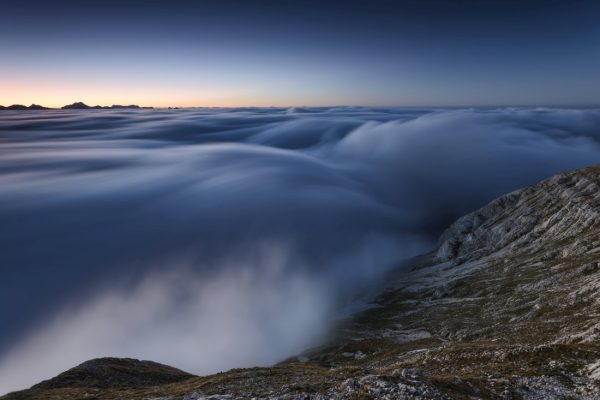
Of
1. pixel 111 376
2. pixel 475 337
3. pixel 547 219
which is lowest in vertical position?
pixel 475 337

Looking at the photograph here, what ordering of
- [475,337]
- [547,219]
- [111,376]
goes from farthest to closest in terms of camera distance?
1. [547,219]
2. [475,337]
3. [111,376]

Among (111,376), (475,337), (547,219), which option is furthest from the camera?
(547,219)

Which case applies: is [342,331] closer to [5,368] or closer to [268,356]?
[268,356]

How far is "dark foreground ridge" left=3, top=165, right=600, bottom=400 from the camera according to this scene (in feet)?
130

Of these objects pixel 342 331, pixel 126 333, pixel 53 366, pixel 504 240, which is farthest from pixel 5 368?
pixel 504 240

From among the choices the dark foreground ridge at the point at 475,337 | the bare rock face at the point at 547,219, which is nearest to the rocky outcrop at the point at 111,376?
the dark foreground ridge at the point at 475,337

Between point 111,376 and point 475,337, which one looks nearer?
point 111,376

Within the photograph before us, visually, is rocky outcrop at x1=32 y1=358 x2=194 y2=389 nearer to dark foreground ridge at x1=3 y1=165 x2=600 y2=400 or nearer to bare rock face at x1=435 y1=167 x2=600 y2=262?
dark foreground ridge at x1=3 y1=165 x2=600 y2=400

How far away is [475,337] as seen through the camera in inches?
4269

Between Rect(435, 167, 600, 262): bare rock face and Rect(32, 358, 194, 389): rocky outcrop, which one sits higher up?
Rect(435, 167, 600, 262): bare rock face

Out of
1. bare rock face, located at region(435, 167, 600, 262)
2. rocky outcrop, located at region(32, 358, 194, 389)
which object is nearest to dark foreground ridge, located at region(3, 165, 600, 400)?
rocky outcrop, located at region(32, 358, 194, 389)

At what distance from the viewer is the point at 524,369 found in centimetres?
4369

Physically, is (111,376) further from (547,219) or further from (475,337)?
(547,219)

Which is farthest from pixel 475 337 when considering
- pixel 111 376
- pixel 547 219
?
pixel 111 376
